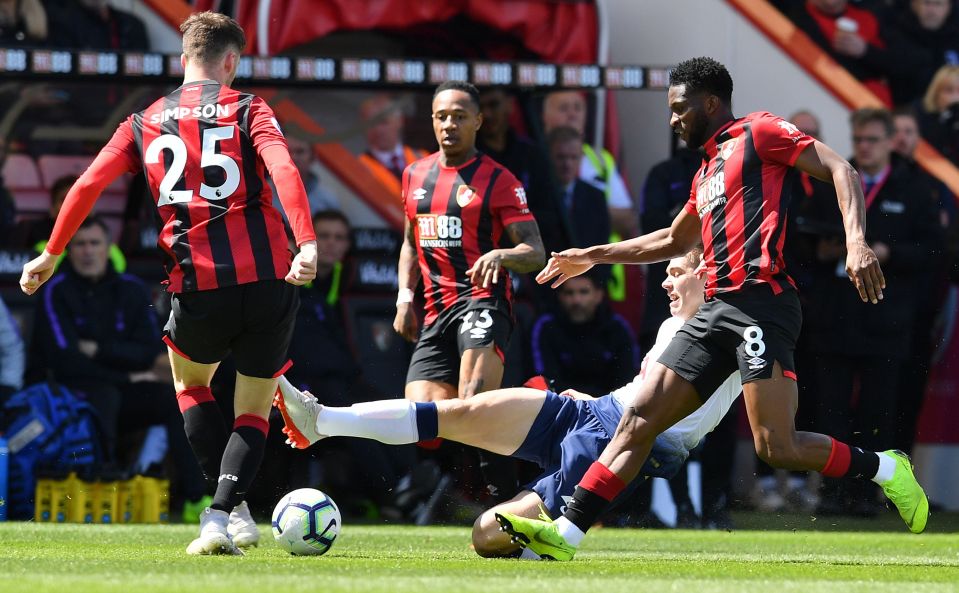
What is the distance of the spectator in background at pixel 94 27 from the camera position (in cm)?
949

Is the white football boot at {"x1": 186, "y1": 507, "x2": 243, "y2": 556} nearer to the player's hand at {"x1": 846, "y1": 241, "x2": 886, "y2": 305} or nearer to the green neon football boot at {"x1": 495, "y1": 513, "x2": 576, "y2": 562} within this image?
the green neon football boot at {"x1": 495, "y1": 513, "x2": 576, "y2": 562}

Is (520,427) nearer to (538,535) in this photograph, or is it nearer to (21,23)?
(538,535)

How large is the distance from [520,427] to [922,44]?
6164 mm

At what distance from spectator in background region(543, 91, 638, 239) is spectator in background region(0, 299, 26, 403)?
11.2 feet

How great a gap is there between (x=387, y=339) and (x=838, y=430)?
2.75m

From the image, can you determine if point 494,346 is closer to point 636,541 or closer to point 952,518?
point 636,541

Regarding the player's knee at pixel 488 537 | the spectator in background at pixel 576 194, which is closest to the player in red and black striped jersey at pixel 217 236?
the player's knee at pixel 488 537

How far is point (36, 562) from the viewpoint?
5465mm

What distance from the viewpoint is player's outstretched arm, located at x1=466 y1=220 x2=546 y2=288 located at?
23.0 feet

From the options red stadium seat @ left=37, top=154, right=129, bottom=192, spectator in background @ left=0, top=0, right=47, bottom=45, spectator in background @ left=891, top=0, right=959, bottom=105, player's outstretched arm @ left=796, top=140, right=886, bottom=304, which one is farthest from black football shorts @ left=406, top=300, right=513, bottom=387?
spectator in background @ left=891, top=0, right=959, bottom=105

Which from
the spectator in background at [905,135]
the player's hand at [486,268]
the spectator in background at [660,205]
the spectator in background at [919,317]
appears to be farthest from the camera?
the spectator in background at [905,135]

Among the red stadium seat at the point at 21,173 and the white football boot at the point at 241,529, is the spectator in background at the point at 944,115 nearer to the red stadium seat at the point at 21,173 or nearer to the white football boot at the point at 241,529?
the red stadium seat at the point at 21,173

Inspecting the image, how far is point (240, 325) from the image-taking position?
18.9ft

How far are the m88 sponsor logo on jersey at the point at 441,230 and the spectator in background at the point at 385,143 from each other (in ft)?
7.66
